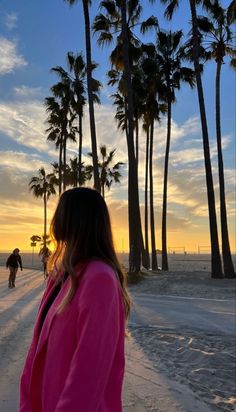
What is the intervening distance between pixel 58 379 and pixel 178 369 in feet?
17.7

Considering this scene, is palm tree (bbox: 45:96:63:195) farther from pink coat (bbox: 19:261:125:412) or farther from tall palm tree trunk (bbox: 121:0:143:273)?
pink coat (bbox: 19:261:125:412)

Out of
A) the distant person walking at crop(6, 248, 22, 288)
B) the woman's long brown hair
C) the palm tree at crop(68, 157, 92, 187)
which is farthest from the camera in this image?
the palm tree at crop(68, 157, 92, 187)

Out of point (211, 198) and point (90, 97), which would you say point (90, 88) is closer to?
point (90, 97)

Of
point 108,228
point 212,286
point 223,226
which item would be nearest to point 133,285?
point 212,286

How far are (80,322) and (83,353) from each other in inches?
4.7

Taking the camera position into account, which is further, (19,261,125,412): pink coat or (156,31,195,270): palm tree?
(156,31,195,270): palm tree

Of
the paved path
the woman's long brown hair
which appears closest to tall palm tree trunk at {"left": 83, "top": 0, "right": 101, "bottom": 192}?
the paved path

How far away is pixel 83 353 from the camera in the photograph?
72.2 inches

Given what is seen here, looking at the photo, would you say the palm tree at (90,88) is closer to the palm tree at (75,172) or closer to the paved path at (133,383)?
the paved path at (133,383)

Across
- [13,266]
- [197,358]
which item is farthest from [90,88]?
[197,358]

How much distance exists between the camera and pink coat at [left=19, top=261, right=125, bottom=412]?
1.81 meters

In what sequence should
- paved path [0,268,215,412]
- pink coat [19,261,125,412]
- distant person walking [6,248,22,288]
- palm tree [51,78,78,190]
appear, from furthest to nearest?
palm tree [51,78,78,190] < distant person walking [6,248,22,288] < paved path [0,268,215,412] < pink coat [19,261,125,412]

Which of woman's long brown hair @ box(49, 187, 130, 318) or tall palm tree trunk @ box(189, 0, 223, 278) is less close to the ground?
tall palm tree trunk @ box(189, 0, 223, 278)

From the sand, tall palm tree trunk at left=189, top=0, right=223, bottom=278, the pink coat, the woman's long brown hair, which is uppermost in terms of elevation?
tall palm tree trunk at left=189, top=0, right=223, bottom=278
